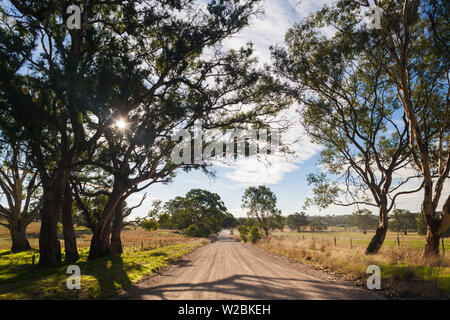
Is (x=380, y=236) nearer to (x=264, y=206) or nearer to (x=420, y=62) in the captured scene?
(x=420, y=62)

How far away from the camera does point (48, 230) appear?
11.9m

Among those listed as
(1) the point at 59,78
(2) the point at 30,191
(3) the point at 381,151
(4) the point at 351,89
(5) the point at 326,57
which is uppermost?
(5) the point at 326,57

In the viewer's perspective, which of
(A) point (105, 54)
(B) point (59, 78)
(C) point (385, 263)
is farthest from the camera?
(A) point (105, 54)

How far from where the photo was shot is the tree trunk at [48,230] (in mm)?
11703

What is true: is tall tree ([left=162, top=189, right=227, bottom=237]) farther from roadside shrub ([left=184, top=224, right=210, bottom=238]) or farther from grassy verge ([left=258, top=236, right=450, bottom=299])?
grassy verge ([left=258, top=236, right=450, bottom=299])

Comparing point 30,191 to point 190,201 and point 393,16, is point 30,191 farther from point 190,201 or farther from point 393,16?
point 190,201

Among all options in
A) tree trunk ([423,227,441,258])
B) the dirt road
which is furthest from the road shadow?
tree trunk ([423,227,441,258])

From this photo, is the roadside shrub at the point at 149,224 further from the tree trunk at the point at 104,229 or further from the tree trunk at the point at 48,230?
the tree trunk at the point at 48,230

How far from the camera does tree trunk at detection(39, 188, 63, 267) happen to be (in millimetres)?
11703

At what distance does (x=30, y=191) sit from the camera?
2359cm

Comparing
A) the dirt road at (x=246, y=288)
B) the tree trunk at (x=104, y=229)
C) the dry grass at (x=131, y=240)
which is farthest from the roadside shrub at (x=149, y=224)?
the dirt road at (x=246, y=288)

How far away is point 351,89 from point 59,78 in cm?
1585
